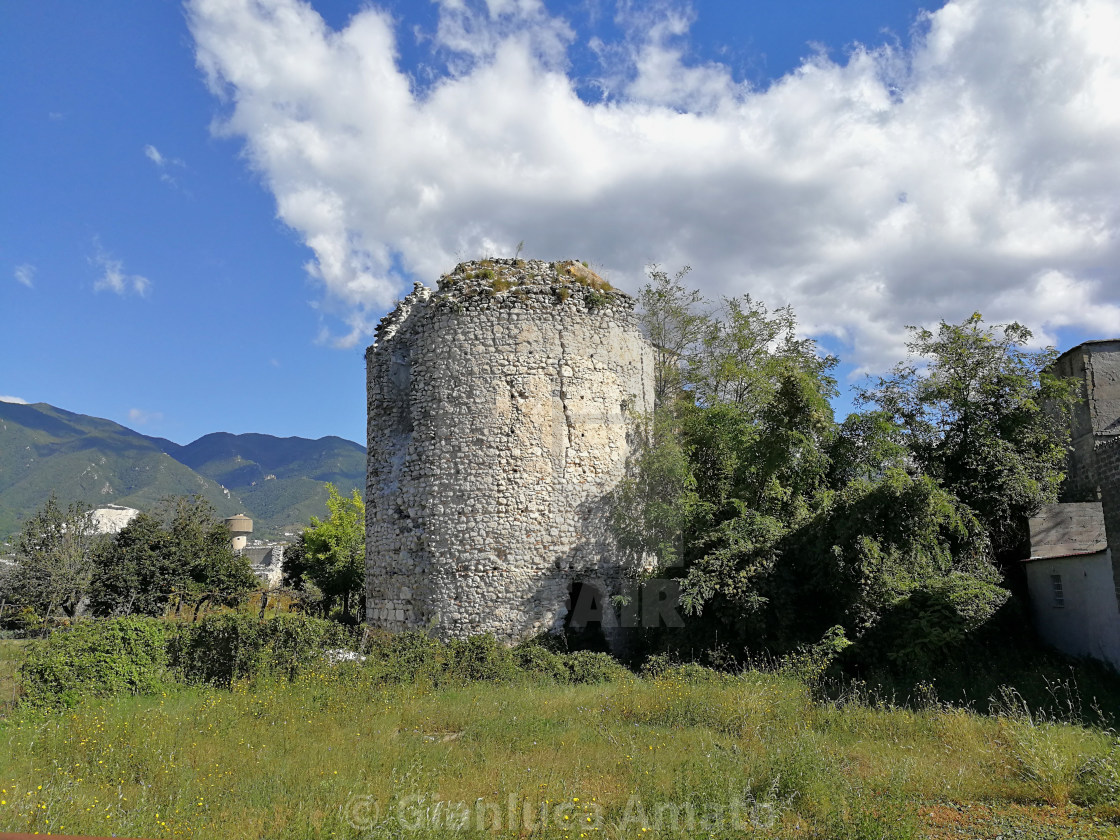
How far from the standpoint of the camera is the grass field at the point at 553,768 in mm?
6406

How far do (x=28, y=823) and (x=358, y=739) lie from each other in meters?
3.59

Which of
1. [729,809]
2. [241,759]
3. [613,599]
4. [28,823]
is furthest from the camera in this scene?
[613,599]

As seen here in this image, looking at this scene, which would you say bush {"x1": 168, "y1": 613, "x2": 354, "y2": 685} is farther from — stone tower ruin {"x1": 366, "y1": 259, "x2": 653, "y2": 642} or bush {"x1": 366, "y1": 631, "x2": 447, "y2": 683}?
stone tower ruin {"x1": 366, "y1": 259, "x2": 653, "y2": 642}

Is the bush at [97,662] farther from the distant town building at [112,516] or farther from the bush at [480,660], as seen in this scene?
the distant town building at [112,516]

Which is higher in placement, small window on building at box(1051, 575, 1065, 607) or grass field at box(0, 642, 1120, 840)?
small window on building at box(1051, 575, 1065, 607)

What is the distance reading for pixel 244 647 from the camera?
12961 millimetres

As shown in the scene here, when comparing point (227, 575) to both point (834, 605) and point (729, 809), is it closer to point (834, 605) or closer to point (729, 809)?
point (834, 605)

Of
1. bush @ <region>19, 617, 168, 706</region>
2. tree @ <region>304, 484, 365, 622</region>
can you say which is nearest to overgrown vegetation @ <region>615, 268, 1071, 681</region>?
bush @ <region>19, 617, 168, 706</region>

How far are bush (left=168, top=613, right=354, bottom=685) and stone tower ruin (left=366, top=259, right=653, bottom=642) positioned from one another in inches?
116

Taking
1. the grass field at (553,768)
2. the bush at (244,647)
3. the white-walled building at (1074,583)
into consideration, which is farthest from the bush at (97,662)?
the white-walled building at (1074,583)

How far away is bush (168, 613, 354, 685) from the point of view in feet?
41.4

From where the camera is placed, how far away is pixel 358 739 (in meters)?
8.99

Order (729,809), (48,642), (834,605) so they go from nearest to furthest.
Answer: (729,809)
(48,642)
(834,605)

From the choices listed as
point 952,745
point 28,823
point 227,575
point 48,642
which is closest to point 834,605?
point 952,745
